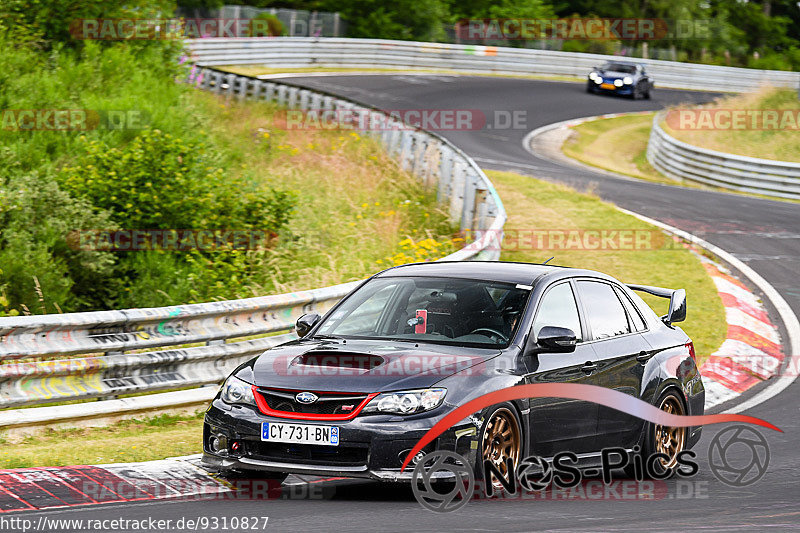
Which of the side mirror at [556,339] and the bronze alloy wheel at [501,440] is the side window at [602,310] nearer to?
the side mirror at [556,339]

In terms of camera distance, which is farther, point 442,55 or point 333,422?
point 442,55

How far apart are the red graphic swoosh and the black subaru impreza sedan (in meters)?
0.03

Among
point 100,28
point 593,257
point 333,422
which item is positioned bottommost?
point 593,257

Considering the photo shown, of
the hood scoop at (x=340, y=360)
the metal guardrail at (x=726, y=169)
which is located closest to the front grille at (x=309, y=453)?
the hood scoop at (x=340, y=360)

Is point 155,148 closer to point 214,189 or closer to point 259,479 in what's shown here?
point 214,189

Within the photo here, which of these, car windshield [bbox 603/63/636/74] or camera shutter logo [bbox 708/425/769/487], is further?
car windshield [bbox 603/63/636/74]

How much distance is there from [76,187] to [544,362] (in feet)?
30.2

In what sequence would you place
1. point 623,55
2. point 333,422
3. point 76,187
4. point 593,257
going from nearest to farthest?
point 333,422
point 76,187
point 593,257
point 623,55

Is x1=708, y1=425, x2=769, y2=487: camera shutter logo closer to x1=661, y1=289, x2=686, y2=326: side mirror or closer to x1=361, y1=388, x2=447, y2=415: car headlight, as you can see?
x1=661, y1=289, x2=686, y2=326: side mirror

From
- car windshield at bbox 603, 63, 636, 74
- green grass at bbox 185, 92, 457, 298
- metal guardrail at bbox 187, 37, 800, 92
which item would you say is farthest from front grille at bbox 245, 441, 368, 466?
car windshield at bbox 603, 63, 636, 74

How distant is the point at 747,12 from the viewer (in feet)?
251

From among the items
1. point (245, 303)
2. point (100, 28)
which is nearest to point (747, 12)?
point (100, 28)

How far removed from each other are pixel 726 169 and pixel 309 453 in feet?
78.1

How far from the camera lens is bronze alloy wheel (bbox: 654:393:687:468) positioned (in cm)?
805
